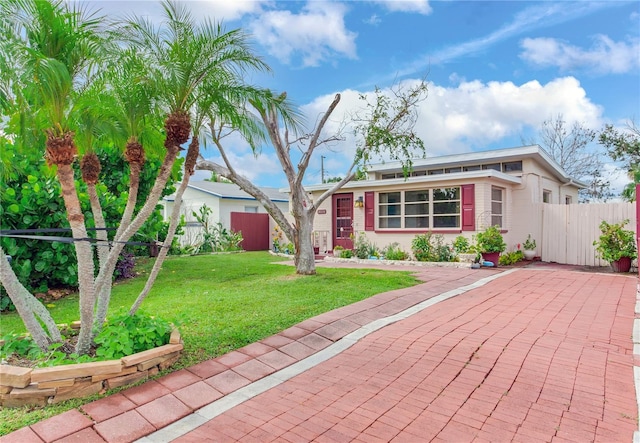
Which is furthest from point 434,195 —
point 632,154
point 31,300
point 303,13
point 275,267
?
point 632,154

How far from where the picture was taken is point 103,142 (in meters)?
4.73

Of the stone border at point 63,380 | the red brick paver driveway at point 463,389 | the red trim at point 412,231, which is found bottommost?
the red brick paver driveway at point 463,389

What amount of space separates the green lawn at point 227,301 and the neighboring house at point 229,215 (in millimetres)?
8348

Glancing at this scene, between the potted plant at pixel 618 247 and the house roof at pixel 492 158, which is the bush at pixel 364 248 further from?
the potted plant at pixel 618 247

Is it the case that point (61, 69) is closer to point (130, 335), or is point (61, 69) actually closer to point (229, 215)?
point (130, 335)

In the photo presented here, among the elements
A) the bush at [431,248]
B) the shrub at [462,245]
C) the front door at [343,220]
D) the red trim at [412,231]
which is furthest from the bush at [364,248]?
the shrub at [462,245]

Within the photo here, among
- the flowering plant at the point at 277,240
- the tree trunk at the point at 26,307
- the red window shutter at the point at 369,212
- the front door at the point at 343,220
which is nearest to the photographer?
the tree trunk at the point at 26,307

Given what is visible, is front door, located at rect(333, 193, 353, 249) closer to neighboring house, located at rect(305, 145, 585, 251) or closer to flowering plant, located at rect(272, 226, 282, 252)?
neighboring house, located at rect(305, 145, 585, 251)

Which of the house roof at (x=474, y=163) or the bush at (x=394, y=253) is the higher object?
the house roof at (x=474, y=163)

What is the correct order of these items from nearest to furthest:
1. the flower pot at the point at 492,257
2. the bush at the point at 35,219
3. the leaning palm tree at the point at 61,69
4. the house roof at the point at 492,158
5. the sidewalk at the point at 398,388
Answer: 1. the sidewalk at the point at 398,388
2. the leaning palm tree at the point at 61,69
3. the bush at the point at 35,219
4. the flower pot at the point at 492,257
5. the house roof at the point at 492,158

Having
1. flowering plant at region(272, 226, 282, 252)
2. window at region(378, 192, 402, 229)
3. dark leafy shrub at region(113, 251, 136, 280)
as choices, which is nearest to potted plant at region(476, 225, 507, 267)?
window at region(378, 192, 402, 229)

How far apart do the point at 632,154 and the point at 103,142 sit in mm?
23197

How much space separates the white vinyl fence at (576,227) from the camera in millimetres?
11344

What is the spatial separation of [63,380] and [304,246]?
6.16 m
